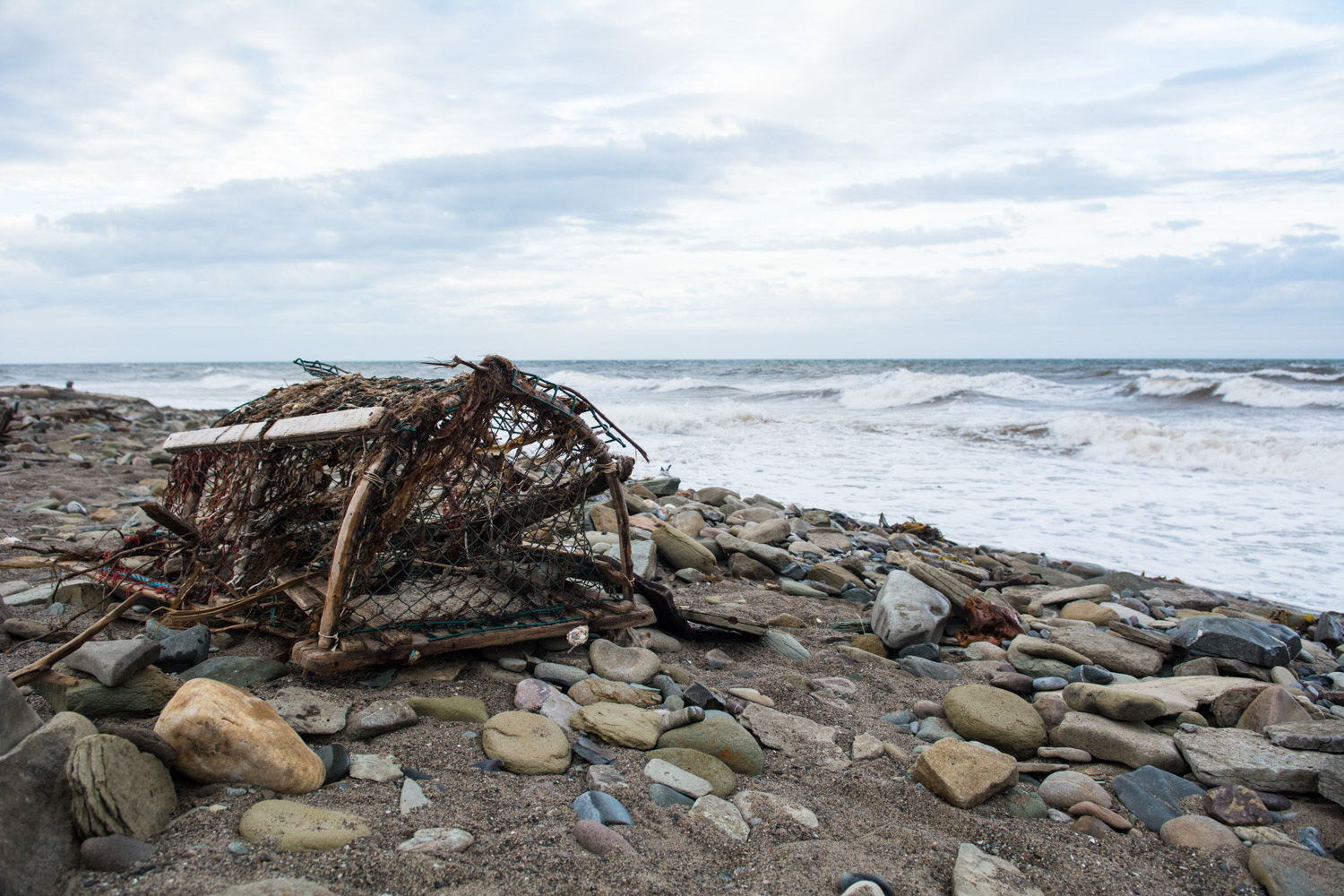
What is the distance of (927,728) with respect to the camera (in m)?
3.20

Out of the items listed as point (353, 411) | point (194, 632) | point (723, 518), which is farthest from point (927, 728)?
point (723, 518)

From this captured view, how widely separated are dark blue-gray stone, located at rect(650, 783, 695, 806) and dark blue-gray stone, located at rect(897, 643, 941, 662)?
2.14m

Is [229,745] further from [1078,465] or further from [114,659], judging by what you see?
[1078,465]

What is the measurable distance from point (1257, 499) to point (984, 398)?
15.2 m

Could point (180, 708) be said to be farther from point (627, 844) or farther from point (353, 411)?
point (627, 844)

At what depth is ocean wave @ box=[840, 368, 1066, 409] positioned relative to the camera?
978 inches

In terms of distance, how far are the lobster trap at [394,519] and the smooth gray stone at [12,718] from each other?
882 millimetres

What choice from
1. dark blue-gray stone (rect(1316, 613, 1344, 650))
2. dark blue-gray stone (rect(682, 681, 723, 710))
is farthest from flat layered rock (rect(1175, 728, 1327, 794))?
dark blue-gray stone (rect(1316, 613, 1344, 650))

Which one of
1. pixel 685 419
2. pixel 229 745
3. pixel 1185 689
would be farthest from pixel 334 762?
pixel 685 419

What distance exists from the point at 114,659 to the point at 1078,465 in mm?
12897

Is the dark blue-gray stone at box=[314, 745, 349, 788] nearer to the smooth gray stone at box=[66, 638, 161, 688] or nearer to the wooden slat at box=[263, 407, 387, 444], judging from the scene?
the smooth gray stone at box=[66, 638, 161, 688]

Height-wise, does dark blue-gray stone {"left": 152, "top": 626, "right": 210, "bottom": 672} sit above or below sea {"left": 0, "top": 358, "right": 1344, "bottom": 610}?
above

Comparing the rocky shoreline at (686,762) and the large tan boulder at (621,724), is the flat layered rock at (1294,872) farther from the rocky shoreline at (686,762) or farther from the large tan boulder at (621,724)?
the large tan boulder at (621,724)

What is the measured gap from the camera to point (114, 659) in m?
2.44
